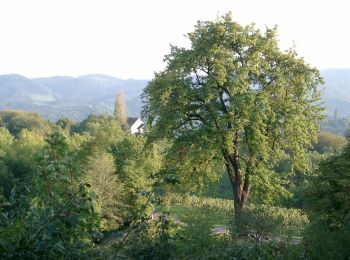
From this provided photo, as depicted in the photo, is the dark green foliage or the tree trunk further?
the tree trunk

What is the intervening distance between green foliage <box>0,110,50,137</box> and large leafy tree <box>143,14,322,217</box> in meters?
75.5

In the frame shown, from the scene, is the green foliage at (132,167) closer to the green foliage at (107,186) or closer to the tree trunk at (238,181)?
the green foliage at (107,186)

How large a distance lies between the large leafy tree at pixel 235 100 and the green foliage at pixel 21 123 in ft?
248

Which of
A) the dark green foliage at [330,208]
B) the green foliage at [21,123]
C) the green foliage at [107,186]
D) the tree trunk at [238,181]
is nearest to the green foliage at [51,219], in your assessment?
the dark green foliage at [330,208]

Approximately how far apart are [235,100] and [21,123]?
3505 inches

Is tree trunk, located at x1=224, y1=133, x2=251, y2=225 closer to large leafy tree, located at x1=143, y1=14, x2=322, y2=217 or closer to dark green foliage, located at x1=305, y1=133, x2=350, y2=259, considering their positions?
large leafy tree, located at x1=143, y1=14, x2=322, y2=217

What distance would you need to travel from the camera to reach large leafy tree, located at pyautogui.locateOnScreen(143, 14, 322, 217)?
1933 cm

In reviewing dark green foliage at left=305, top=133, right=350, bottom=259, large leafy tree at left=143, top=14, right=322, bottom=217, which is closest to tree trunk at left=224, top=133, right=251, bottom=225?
large leafy tree at left=143, top=14, right=322, bottom=217

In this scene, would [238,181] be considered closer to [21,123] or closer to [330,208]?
[330,208]

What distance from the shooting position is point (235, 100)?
1886 cm

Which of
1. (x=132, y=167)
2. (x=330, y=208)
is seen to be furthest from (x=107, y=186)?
(x=330, y=208)

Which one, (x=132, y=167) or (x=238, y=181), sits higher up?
(x=238, y=181)

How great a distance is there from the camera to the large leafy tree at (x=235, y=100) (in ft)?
63.4

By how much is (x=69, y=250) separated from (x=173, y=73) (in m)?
16.6
